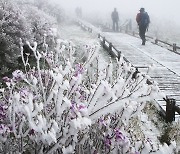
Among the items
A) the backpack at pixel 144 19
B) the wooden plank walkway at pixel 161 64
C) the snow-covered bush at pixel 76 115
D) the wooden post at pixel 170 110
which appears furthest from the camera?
the backpack at pixel 144 19

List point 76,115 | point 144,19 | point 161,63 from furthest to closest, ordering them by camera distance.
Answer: point 144,19 → point 161,63 → point 76,115

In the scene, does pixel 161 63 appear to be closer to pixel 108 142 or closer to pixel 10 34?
pixel 10 34

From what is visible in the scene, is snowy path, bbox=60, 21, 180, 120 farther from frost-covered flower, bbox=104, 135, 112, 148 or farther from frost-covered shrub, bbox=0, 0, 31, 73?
frost-covered flower, bbox=104, 135, 112, 148

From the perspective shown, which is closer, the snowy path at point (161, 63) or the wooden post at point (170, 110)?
the wooden post at point (170, 110)

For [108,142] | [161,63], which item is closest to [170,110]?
[108,142]

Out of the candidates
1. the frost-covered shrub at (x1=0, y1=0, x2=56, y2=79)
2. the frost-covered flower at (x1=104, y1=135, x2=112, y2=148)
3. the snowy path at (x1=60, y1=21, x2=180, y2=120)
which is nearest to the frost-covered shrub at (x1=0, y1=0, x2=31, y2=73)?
the frost-covered shrub at (x1=0, y1=0, x2=56, y2=79)

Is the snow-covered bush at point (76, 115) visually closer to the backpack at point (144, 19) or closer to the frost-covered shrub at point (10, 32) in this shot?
the frost-covered shrub at point (10, 32)

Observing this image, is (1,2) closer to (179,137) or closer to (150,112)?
(150,112)

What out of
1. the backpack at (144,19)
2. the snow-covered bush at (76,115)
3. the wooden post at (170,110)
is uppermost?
the snow-covered bush at (76,115)

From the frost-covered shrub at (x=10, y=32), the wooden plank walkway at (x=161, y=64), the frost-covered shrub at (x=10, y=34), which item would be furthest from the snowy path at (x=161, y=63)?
the frost-covered shrub at (x=10, y=32)

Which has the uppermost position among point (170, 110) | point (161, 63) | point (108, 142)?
point (108, 142)

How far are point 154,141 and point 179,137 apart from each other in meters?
0.47

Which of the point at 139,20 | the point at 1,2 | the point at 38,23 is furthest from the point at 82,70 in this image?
the point at 139,20

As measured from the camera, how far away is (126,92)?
3.23 meters
